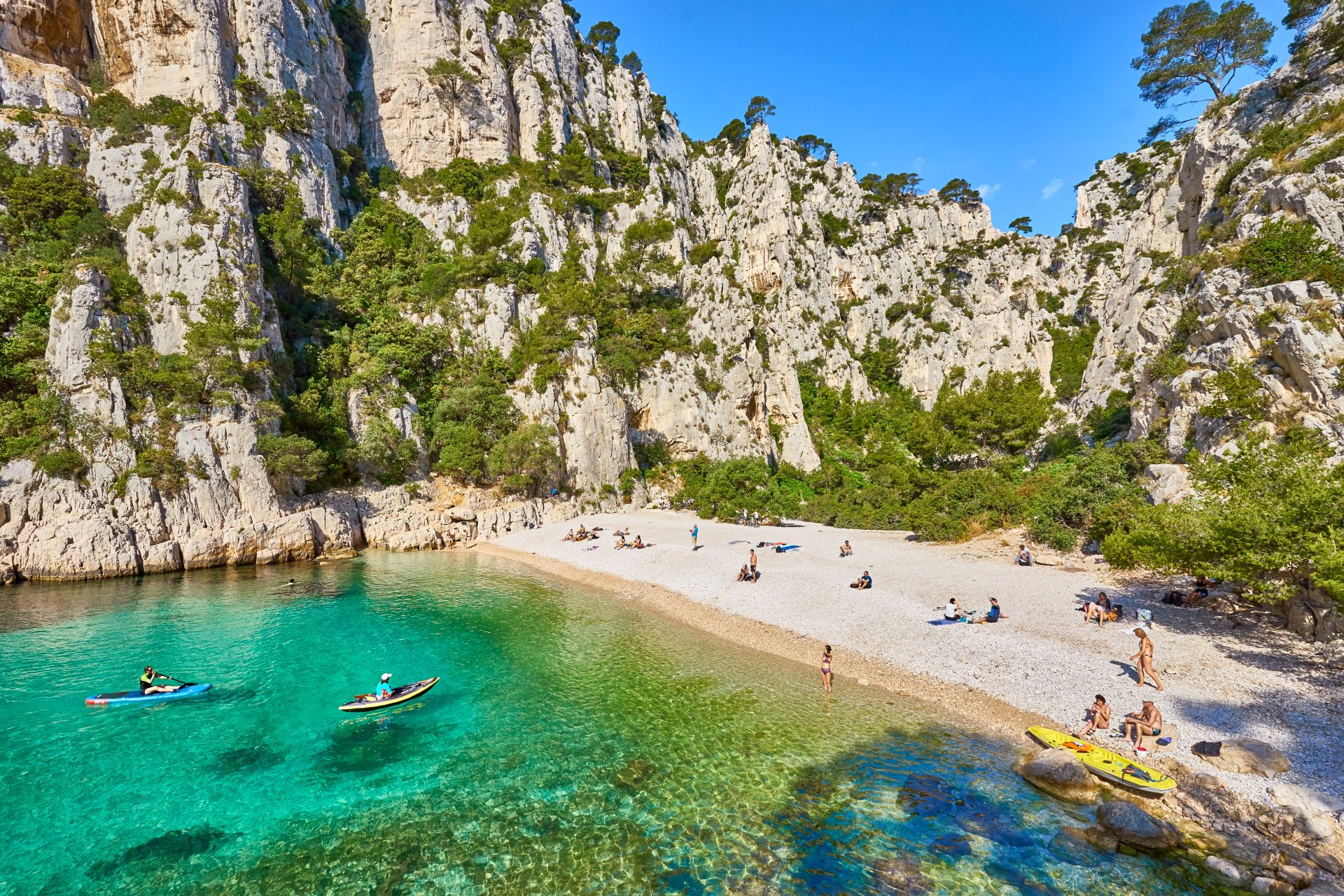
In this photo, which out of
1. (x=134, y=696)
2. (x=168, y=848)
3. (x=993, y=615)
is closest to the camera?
(x=168, y=848)

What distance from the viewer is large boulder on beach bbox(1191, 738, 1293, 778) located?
9578 mm

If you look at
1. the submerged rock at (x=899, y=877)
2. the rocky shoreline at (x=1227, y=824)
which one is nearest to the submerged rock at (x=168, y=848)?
the submerged rock at (x=899, y=877)

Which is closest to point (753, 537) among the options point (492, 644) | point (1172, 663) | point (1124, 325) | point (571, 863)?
point (492, 644)

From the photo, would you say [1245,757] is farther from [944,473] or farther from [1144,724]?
[944,473]

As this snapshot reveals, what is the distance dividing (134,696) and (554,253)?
161 feet

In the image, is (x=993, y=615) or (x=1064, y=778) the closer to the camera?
(x=1064, y=778)

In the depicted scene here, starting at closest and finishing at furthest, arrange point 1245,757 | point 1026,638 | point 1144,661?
1. point 1245,757
2. point 1144,661
3. point 1026,638

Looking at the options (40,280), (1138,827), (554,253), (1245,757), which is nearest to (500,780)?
(1138,827)

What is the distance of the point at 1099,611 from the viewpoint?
16.3 metres

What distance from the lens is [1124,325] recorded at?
43.2 m

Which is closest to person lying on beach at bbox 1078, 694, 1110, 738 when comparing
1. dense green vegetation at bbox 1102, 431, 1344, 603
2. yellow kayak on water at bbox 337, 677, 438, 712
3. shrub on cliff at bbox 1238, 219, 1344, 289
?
dense green vegetation at bbox 1102, 431, 1344, 603

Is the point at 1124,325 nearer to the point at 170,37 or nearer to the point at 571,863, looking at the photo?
the point at 571,863

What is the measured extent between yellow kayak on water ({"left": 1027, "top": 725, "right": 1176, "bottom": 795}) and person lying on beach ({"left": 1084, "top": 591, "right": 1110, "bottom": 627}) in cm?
661

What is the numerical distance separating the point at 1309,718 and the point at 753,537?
953 inches
